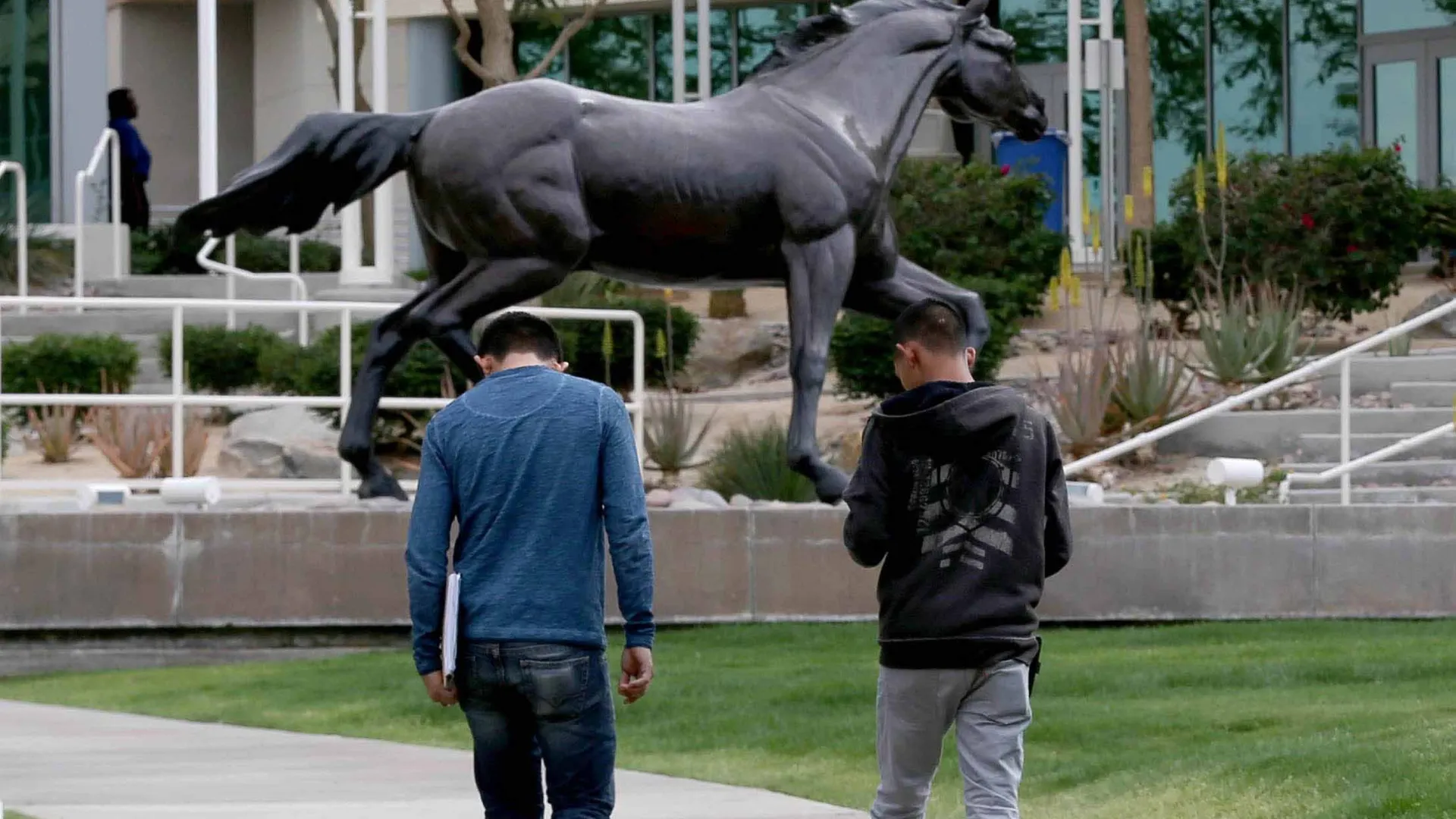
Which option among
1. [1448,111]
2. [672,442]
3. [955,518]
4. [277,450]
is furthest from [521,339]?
[1448,111]

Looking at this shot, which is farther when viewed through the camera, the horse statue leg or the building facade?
the building facade

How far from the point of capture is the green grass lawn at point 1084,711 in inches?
278

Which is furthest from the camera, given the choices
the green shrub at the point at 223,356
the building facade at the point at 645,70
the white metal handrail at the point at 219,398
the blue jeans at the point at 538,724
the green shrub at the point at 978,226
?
the building facade at the point at 645,70

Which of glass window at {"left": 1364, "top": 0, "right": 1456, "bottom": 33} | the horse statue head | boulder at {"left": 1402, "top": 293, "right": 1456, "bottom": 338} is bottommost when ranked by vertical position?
boulder at {"left": 1402, "top": 293, "right": 1456, "bottom": 338}

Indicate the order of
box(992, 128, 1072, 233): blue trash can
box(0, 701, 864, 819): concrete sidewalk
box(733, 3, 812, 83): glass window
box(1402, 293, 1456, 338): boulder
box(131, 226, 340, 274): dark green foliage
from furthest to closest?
box(733, 3, 812, 83): glass window → box(992, 128, 1072, 233): blue trash can → box(131, 226, 340, 274): dark green foliage → box(1402, 293, 1456, 338): boulder → box(0, 701, 864, 819): concrete sidewalk

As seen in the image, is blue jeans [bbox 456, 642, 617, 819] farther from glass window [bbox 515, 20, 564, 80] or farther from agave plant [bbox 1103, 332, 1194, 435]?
glass window [bbox 515, 20, 564, 80]

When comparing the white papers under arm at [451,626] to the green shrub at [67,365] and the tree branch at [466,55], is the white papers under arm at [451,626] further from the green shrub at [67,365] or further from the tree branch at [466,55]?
the tree branch at [466,55]

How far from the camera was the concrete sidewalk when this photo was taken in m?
7.27

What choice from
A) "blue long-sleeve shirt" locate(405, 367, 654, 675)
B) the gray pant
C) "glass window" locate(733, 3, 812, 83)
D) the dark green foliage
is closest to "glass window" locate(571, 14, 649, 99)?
"glass window" locate(733, 3, 812, 83)

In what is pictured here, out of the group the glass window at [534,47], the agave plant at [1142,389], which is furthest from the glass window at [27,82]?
the agave plant at [1142,389]

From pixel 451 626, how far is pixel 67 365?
38.6 ft

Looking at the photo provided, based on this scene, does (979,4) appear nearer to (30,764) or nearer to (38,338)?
(30,764)

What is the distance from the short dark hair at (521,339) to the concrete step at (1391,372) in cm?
1098

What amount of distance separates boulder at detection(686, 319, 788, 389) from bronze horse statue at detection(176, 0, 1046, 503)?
9.13 m
